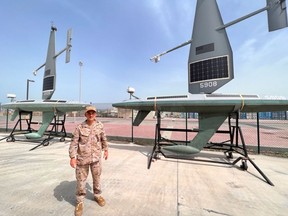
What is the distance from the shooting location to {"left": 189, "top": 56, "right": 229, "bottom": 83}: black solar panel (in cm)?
545

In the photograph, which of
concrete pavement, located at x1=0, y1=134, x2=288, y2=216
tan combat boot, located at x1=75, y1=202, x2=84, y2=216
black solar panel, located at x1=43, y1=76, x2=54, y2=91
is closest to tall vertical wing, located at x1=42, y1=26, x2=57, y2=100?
black solar panel, located at x1=43, y1=76, x2=54, y2=91

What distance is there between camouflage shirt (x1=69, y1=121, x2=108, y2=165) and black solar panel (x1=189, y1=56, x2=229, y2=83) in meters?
4.19

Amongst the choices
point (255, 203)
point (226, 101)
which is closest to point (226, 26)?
point (226, 101)

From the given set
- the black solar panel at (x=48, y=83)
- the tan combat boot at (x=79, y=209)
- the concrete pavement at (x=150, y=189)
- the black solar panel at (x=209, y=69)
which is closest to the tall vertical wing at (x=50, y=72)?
the black solar panel at (x=48, y=83)

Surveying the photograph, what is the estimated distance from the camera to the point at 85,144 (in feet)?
9.42

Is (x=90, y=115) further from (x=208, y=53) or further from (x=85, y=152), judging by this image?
(x=208, y=53)

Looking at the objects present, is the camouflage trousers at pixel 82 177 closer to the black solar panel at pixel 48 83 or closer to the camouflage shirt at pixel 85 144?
the camouflage shirt at pixel 85 144

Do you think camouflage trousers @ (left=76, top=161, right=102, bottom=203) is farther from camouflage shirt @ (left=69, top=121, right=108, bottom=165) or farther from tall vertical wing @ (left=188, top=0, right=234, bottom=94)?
tall vertical wing @ (left=188, top=0, right=234, bottom=94)

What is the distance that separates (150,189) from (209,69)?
13.5ft

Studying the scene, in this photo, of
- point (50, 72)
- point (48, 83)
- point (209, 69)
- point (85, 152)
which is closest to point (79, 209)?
point (85, 152)

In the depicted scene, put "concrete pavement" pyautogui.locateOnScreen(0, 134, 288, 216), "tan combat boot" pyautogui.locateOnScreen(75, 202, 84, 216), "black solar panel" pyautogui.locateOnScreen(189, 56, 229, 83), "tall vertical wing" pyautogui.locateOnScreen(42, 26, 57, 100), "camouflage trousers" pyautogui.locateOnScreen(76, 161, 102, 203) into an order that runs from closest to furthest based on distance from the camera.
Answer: "tan combat boot" pyautogui.locateOnScreen(75, 202, 84, 216)
"camouflage trousers" pyautogui.locateOnScreen(76, 161, 102, 203)
"concrete pavement" pyautogui.locateOnScreen(0, 134, 288, 216)
"black solar panel" pyautogui.locateOnScreen(189, 56, 229, 83)
"tall vertical wing" pyautogui.locateOnScreen(42, 26, 57, 100)

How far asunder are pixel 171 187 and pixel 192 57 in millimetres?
4290

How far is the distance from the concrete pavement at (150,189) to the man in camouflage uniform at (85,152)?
32 centimetres

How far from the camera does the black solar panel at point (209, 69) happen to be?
215 inches
